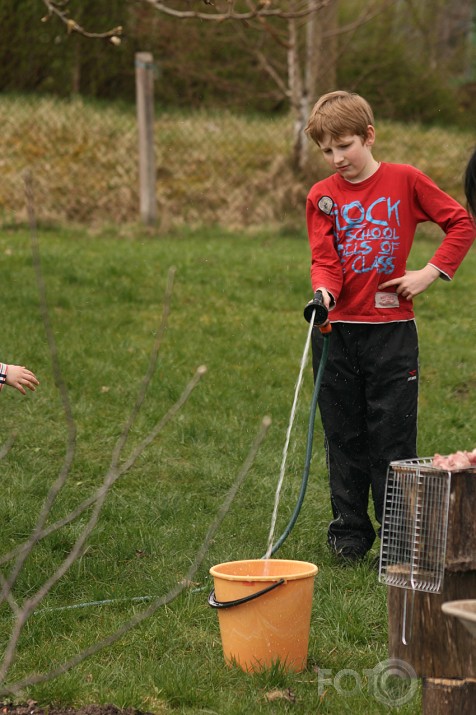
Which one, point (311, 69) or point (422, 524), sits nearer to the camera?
point (422, 524)

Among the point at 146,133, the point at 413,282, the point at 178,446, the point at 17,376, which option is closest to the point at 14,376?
the point at 17,376

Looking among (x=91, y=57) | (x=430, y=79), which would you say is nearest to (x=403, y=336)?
(x=91, y=57)

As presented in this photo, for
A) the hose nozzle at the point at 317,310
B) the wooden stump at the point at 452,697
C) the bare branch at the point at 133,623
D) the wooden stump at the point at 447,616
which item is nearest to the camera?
the bare branch at the point at 133,623

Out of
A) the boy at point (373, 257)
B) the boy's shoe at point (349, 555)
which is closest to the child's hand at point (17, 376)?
the boy at point (373, 257)

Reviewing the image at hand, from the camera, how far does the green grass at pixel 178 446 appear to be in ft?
10.9

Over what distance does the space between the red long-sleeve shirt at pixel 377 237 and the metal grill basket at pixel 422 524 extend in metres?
1.01

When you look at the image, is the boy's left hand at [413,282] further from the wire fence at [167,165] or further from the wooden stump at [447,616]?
the wire fence at [167,165]

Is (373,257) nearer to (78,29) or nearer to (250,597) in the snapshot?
(250,597)

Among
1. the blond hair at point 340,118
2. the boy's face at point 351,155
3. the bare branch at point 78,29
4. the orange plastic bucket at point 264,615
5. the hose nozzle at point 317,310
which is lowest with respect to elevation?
the orange plastic bucket at point 264,615

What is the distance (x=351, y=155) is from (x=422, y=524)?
1.50 meters

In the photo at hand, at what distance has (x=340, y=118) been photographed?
3834mm

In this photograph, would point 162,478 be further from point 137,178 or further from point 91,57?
point 91,57

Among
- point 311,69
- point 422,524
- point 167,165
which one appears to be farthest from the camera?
point 311,69

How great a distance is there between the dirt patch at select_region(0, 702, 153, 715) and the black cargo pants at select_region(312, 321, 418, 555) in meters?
1.42
